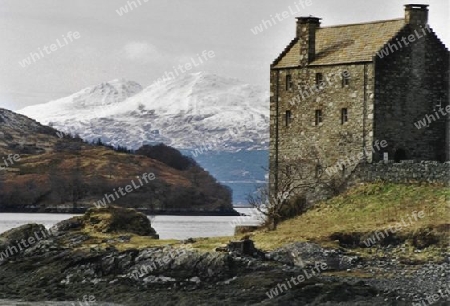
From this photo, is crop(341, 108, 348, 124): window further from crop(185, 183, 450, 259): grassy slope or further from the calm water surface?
the calm water surface

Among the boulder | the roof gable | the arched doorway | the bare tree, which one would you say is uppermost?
the roof gable

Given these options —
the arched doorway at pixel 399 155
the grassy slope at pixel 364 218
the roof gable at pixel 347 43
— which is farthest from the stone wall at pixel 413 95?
the grassy slope at pixel 364 218

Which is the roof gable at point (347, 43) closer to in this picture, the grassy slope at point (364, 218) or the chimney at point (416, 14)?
the chimney at point (416, 14)

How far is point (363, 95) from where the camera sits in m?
65.9

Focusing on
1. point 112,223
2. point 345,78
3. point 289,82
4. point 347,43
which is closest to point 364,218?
point 345,78

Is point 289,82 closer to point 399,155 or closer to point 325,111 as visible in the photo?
point 325,111

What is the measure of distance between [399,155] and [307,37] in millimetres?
9071

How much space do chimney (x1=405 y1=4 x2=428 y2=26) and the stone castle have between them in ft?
0.18

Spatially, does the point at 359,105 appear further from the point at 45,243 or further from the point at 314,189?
the point at 45,243

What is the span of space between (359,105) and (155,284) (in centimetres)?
1965

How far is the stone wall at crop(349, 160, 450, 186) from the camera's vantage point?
2387 inches

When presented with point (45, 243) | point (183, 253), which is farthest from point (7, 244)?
point (183, 253)

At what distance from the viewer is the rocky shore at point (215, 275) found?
47.1 m

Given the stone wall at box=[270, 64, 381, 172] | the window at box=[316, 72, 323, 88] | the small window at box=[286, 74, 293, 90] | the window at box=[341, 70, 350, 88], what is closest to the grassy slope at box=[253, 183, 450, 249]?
the stone wall at box=[270, 64, 381, 172]
